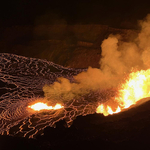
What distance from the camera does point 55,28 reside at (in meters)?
19.7

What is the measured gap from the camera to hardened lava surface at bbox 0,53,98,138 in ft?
21.6

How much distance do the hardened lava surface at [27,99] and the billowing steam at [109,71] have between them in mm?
656

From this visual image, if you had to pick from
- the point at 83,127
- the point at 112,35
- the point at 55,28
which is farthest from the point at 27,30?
the point at 83,127

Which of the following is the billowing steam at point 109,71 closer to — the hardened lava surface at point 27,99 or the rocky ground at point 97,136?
the hardened lava surface at point 27,99

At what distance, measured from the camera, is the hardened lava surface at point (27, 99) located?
6.59m

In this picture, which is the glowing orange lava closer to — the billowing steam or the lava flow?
the billowing steam

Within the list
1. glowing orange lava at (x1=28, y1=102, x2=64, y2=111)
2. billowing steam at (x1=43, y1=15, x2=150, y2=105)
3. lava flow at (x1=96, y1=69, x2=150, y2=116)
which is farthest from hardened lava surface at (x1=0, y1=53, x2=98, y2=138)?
lava flow at (x1=96, y1=69, x2=150, y2=116)

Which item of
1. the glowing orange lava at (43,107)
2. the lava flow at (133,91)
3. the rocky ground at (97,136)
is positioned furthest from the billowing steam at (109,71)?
the rocky ground at (97,136)

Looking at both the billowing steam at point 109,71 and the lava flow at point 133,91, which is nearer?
the lava flow at point 133,91

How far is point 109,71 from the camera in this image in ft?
37.8

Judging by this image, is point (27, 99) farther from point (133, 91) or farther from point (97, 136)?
point (97, 136)

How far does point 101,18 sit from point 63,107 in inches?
526

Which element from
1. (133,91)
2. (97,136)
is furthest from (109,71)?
(97,136)

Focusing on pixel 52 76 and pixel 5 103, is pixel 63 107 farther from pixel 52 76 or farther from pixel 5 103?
pixel 52 76
